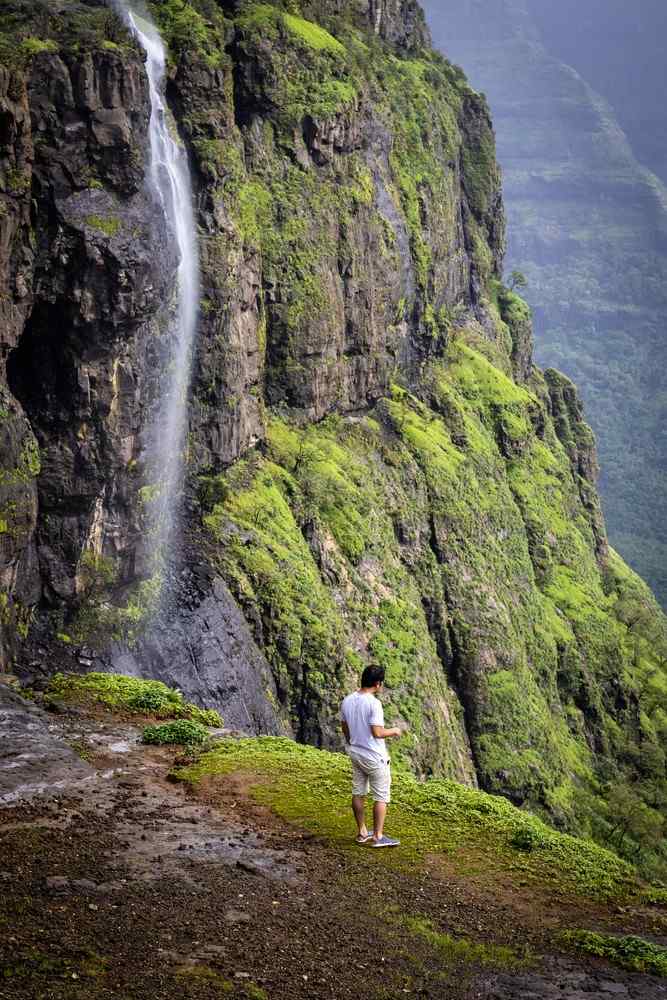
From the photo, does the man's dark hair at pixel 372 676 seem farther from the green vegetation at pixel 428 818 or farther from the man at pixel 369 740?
the green vegetation at pixel 428 818

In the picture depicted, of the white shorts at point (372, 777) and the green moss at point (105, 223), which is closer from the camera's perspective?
the white shorts at point (372, 777)

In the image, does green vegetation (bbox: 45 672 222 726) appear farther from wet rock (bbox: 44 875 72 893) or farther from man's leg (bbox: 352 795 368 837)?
wet rock (bbox: 44 875 72 893)

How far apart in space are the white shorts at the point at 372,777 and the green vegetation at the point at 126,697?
7415 mm

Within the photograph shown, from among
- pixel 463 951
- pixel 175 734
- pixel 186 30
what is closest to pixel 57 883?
pixel 463 951

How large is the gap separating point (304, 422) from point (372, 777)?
41.7 metres

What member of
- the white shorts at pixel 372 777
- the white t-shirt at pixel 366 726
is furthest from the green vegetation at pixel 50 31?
the white shorts at pixel 372 777

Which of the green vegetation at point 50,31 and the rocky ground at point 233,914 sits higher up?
the green vegetation at point 50,31

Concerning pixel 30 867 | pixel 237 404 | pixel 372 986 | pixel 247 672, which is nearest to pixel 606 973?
pixel 372 986

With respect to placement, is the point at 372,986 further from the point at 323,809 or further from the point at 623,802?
the point at 623,802

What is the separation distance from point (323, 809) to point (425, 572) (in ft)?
159

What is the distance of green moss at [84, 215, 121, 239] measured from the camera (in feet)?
96.2

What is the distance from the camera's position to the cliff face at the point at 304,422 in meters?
29.8

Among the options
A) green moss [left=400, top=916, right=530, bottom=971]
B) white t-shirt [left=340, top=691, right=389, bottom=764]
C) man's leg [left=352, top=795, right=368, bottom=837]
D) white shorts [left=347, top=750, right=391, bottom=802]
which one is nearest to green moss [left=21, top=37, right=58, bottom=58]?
white t-shirt [left=340, top=691, right=389, bottom=764]

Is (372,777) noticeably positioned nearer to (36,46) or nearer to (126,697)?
(126,697)
